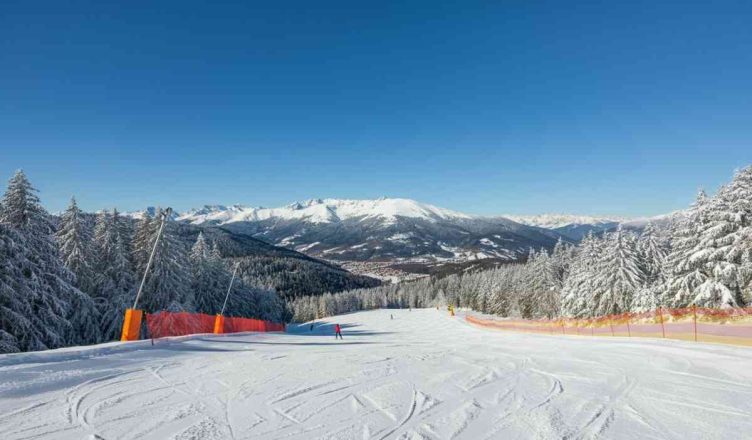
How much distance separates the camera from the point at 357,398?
7.75 meters

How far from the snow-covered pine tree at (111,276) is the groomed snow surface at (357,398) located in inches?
900

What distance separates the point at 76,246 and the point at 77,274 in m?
2.12

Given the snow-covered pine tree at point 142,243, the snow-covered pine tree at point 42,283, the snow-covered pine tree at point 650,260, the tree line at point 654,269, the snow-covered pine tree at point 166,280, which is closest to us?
the snow-covered pine tree at point 42,283

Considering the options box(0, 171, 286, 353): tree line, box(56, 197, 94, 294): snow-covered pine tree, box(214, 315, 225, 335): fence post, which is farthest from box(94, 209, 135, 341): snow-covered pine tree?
box(214, 315, 225, 335): fence post

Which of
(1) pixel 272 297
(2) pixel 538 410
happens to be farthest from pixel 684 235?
(1) pixel 272 297

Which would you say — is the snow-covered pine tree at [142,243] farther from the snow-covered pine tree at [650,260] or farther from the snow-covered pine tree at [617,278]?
the snow-covered pine tree at [650,260]

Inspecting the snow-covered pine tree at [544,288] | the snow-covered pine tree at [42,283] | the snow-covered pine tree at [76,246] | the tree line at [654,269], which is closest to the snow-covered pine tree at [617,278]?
the tree line at [654,269]

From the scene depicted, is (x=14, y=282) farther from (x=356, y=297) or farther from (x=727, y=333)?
(x=356, y=297)

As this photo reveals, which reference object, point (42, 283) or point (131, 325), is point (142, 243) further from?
point (131, 325)

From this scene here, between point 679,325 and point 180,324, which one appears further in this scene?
point 180,324

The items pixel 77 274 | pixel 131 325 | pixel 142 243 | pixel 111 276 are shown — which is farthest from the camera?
pixel 142 243

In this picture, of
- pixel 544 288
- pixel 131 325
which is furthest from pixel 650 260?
pixel 131 325

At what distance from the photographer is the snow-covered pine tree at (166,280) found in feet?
119

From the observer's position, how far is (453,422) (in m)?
6.45
